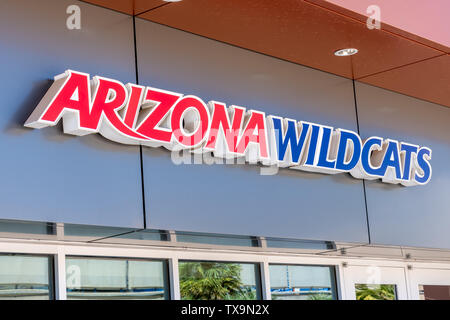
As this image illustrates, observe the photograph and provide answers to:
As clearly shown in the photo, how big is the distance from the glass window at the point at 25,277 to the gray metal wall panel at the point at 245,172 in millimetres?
786

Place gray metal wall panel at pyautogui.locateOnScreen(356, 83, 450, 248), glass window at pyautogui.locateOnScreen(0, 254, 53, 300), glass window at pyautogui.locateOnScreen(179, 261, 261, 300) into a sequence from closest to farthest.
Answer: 1. glass window at pyautogui.locateOnScreen(0, 254, 53, 300)
2. glass window at pyautogui.locateOnScreen(179, 261, 261, 300)
3. gray metal wall panel at pyautogui.locateOnScreen(356, 83, 450, 248)

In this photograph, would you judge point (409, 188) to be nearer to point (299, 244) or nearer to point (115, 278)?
point (299, 244)

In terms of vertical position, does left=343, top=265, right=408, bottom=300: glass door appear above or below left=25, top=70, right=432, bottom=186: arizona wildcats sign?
below

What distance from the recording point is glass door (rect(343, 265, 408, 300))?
5141 mm

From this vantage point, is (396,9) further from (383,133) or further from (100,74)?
(100,74)

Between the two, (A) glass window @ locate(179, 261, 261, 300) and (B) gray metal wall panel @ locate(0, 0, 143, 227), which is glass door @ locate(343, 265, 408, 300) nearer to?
(A) glass window @ locate(179, 261, 261, 300)

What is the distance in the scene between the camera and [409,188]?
4.80 metres

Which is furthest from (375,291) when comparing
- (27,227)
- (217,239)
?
(27,227)

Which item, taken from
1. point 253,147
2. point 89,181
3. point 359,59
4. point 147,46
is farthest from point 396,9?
point 89,181

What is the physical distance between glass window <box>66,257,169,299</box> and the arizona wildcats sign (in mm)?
934

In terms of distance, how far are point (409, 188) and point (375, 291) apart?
1007 mm

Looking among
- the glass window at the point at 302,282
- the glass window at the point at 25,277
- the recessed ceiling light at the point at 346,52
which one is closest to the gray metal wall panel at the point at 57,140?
the glass window at the point at 25,277

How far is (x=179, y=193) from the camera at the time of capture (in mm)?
3424

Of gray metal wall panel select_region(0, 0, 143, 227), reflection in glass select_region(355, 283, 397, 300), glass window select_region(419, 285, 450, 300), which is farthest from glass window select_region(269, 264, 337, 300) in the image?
gray metal wall panel select_region(0, 0, 143, 227)
